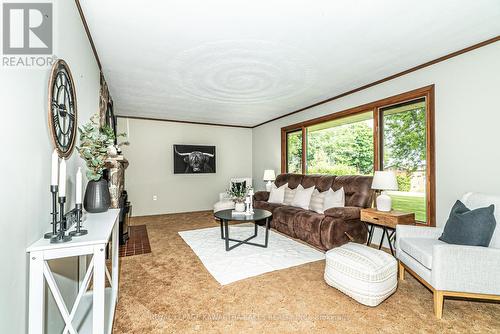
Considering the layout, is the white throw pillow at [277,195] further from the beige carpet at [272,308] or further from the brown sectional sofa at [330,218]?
the beige carpet at [272,308]

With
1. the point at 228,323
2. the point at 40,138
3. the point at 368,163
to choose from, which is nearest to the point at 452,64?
the point at 368,163

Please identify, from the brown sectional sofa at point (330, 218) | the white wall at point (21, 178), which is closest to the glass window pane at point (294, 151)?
the brown sectional sofa at point (330, 218)

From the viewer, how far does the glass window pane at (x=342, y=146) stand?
4.11 metres

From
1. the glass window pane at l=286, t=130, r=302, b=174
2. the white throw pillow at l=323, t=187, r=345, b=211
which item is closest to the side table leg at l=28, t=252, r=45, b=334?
the white throw pillow at l=323, t=187, r=345, b=211

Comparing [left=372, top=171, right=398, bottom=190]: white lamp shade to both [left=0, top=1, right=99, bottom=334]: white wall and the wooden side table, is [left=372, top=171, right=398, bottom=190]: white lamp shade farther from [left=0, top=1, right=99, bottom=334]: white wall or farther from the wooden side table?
[left=0, top=1, right=99, bottom=334]: white wall

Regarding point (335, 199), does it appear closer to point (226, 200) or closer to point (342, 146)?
point (342, 146)

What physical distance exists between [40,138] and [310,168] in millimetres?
4811

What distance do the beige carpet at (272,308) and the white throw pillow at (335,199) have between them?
4.32 feet

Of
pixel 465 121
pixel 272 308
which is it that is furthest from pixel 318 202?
pixel 272 308

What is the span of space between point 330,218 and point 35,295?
3.22 metres

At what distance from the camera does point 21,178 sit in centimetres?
113

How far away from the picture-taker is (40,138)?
1.32m

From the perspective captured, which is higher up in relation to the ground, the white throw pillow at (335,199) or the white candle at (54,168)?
the white candle at (54,168)

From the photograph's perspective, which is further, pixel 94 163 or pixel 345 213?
pixel 345 213
